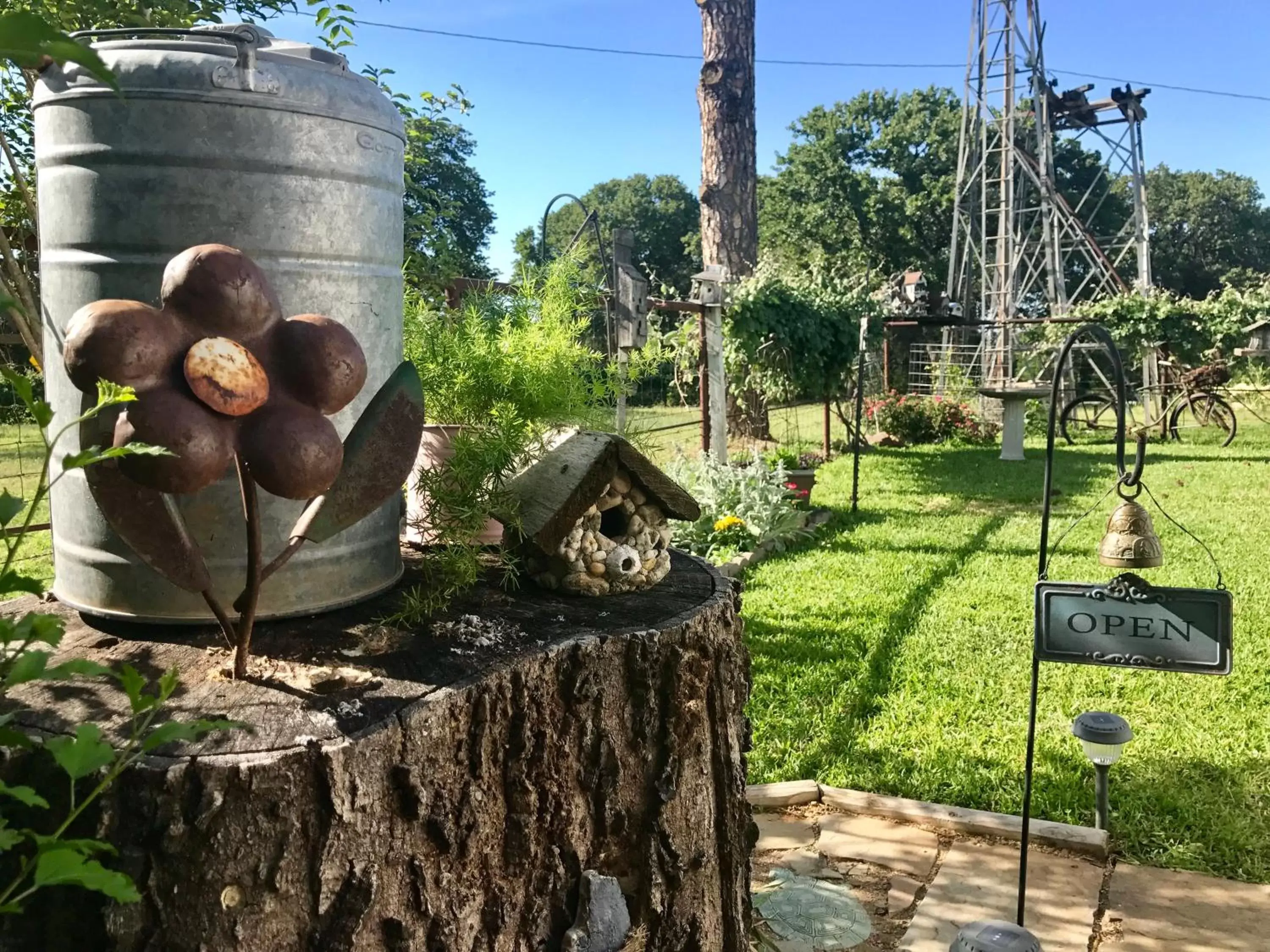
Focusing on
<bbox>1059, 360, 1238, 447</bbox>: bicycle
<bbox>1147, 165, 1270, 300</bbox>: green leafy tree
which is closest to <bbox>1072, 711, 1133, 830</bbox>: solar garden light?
<bbox>1059, 360, 1238, 447</bbox>: bicycle

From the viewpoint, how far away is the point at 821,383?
9.30m

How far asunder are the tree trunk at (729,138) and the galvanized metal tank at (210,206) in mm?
8130

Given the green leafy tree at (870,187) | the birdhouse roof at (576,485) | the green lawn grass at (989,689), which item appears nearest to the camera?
the birdhouse roof at (576,485)

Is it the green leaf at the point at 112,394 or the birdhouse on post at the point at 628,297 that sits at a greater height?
the birdhouse on post at the point at 628,297

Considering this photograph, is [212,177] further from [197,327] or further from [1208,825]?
[1208,825]

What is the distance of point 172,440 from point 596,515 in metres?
0.86

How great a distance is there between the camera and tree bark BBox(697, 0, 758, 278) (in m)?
9.66

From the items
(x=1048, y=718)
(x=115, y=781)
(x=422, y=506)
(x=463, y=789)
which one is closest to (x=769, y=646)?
(x=1048, y=718)

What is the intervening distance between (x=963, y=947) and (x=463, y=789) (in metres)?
1.15

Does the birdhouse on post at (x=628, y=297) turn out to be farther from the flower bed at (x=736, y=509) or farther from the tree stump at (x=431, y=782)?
the tree stump at (x=431, y=782)

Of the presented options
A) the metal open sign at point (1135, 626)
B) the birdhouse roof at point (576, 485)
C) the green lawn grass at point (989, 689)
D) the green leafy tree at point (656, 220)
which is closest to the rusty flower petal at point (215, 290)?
the birdhouse roof at point (576, 485)

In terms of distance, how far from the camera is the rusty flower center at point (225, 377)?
1073mm

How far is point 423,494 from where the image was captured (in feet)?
6.35

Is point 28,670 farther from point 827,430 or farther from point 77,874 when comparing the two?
point 827,430
